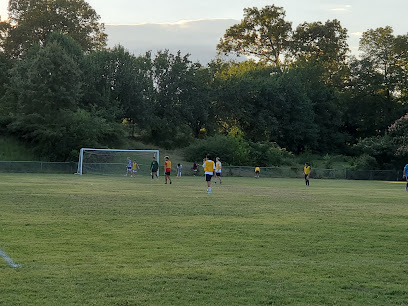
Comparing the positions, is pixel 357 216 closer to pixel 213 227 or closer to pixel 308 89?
pixel 213 227

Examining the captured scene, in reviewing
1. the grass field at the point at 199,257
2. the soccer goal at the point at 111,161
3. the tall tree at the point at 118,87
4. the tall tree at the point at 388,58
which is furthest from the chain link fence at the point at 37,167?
the tall tree at the point at 388,58

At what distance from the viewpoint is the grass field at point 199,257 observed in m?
7.39

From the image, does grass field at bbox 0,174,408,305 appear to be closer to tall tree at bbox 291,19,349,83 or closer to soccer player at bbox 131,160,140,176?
soccer player at bbox 131,160,140,176

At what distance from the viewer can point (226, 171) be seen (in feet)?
200

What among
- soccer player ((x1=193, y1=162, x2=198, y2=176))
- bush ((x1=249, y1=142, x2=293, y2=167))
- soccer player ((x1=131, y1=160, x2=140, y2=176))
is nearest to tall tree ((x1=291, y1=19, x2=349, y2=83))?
bush ((x1=249, y1=142, x2=293, y2=167))

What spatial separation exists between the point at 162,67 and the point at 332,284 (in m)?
69.9

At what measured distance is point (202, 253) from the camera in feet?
33.7

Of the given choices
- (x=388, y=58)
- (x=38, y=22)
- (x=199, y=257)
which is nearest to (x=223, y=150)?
(x=38, y=22)

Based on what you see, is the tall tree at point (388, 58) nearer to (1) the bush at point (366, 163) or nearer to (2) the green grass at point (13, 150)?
(1) the bush at point (366, 163)

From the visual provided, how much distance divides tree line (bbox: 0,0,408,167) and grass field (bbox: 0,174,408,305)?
146 feet

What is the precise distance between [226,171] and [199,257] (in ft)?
168

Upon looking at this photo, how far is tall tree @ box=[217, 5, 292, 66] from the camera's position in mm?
97438

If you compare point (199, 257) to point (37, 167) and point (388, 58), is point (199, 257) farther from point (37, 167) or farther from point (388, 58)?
point (388, 58)

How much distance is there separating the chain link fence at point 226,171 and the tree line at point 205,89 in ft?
12.3
